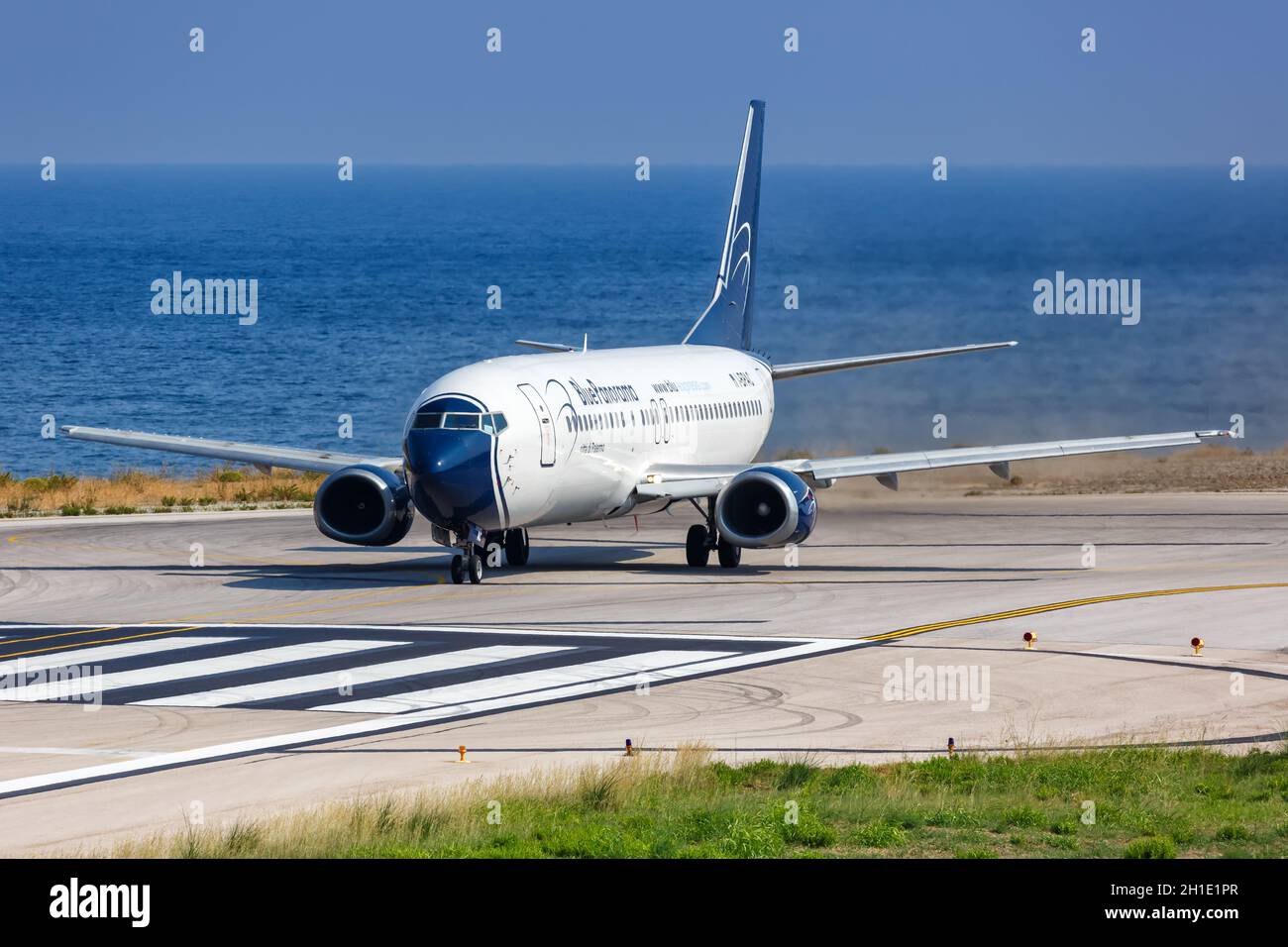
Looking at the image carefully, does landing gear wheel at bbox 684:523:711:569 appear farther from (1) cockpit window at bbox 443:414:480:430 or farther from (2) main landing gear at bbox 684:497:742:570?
(1) cockpit window at bbox 443:414:480:430

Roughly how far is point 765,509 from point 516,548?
6457 mm

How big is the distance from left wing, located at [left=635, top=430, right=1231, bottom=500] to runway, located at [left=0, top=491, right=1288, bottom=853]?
2.11 metres

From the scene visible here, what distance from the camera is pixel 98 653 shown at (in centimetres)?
3181

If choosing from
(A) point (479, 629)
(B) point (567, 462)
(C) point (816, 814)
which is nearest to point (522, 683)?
(A) point (479, 629)

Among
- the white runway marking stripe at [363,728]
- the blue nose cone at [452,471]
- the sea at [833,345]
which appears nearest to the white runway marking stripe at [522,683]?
the white runway marking stripe at [363,728]

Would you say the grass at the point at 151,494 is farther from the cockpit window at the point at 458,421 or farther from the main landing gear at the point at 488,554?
the cockpit window at the point at 458,421

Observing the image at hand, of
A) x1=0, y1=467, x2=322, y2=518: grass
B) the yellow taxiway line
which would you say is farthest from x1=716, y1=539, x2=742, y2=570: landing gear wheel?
x1=0, y1=467, x2=322, y2=518: grass

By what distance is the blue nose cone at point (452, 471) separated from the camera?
38188 mm

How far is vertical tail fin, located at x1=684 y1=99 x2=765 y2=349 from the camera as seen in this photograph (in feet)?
188

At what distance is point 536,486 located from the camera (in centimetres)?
4025

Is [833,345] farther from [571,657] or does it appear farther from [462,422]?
[571,657]

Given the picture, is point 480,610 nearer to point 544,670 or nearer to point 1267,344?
point 544,670

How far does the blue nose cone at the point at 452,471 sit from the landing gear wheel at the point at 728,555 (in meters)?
7.47

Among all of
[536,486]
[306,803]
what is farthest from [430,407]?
[306,803]
